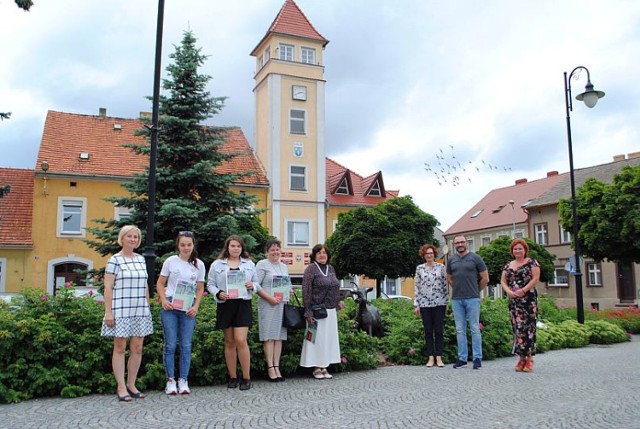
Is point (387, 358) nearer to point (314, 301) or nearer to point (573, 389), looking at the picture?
point (314, 301)

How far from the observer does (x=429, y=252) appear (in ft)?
31.1

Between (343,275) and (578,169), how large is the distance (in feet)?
97.1

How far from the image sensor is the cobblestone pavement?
5.57m

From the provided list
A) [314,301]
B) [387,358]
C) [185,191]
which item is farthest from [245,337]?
[185,191]

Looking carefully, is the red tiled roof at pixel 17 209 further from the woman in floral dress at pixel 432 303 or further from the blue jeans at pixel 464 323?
the blue jeans at pixel 464 323

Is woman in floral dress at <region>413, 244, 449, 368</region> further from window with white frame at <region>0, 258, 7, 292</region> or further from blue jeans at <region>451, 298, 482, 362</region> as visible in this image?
window with white frame at <region>0, 258, 7, 292</region>

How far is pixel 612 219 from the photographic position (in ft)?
71.7

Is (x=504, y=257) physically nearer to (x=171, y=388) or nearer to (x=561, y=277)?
(x=561, y=277)

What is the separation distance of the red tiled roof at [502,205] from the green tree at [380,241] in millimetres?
24886

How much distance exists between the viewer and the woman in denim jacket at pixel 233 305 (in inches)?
286

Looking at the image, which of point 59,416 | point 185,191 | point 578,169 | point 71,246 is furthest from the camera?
point 578,169

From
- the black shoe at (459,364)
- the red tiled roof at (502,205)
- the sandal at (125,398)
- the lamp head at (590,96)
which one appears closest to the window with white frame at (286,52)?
the lamp head at (590,96)

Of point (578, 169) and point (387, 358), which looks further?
point (578, 169)

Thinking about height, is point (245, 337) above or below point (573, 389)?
above
